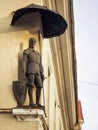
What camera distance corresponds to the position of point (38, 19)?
8250 mm

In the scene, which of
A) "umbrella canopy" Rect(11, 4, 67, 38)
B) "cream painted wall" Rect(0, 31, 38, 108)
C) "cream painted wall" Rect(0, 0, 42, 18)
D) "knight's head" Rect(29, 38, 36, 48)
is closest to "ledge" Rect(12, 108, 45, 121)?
"cream painted wall" Rect(0, 31, 38, 108)

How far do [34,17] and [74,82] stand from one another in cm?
762

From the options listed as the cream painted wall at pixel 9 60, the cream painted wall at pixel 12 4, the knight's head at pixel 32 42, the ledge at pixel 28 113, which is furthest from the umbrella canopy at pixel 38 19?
the ledge at pixel 28 113

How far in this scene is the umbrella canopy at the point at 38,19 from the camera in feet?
26.5

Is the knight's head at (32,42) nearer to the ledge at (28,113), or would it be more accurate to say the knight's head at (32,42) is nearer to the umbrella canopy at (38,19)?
the umbrella canopy at (38,19)

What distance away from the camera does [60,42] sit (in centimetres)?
1173

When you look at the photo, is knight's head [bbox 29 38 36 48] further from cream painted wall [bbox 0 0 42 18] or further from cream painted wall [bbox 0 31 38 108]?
cream painted wall [bbox 0 0 42 18]

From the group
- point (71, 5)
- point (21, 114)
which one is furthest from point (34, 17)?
point (71, 5)

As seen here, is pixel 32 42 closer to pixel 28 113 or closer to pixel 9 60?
pixel 9 60

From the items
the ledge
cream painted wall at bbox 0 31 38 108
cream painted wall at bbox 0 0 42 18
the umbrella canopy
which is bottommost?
the ledge

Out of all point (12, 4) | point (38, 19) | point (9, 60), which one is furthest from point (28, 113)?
point (12, 4)

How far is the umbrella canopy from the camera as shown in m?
8.07

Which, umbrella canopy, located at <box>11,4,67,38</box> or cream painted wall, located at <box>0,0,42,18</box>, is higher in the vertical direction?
cream painted wall, located at <box>0,0,42,18</box>

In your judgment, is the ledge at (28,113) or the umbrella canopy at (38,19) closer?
the ledge at (28,113)
